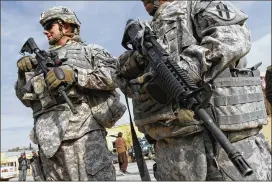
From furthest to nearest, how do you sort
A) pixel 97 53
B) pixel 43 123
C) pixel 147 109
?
pixel 97 53, pixel 43 123, pixel 147 109

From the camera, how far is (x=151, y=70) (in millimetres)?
2158

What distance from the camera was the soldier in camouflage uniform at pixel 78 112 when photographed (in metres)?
3.40

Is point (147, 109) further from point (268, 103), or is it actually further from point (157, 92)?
point (268, 103)

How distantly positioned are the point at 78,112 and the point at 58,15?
1136 mm

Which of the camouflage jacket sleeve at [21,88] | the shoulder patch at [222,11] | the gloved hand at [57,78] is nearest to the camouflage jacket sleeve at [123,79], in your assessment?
the shoulder patch at [222,11]

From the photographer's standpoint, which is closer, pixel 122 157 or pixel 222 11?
pixel 222 11

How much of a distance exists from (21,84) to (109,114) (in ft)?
3.65

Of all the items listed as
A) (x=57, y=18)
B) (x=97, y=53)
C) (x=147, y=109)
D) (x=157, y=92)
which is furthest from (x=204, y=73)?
(x=57, y=18)

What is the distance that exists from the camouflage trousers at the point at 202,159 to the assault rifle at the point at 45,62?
1.49 m

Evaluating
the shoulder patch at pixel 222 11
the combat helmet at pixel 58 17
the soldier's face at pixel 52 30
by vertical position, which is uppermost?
the combat helmet at pixel 58 17

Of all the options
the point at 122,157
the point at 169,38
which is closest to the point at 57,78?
the point at 169,38

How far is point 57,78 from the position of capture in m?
3.42

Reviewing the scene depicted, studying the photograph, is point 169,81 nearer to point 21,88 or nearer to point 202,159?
point 202,159

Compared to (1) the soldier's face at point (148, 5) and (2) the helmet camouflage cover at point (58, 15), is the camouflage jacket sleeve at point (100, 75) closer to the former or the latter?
(2) the helmet camouflage cover at point (58, 15)
